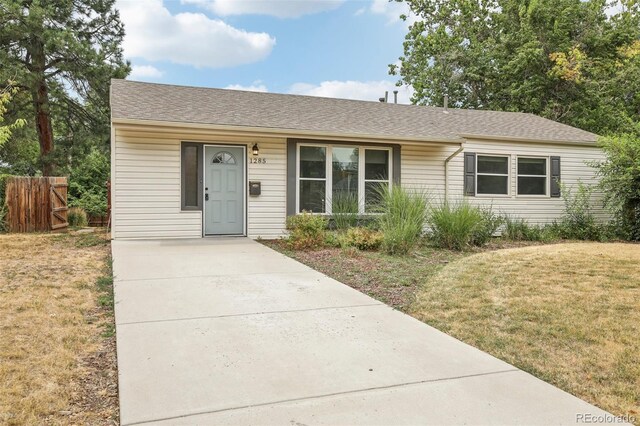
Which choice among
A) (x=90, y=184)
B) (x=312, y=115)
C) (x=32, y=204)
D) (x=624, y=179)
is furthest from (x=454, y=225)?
(x=90, y=184)

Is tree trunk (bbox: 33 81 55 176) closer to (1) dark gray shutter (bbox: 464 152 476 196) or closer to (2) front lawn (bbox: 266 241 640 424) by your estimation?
(2) front lawn (bbox: 266 241 640 424)

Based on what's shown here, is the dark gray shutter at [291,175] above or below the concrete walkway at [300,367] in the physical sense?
above

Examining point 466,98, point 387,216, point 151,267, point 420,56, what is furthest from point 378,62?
point 151,267

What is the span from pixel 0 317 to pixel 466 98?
21.4m

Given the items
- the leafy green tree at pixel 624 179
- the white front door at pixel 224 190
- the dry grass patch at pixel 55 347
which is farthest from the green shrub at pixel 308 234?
the leafy green tree at pixel 624 179

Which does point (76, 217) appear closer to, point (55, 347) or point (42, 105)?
point (42, 105)

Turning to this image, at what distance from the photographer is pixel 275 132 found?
965 cm

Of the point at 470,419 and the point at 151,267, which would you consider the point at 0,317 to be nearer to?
the point at 151,267

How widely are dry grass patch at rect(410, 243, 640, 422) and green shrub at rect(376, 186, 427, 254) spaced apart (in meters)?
1.11

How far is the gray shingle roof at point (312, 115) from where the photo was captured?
9.60m

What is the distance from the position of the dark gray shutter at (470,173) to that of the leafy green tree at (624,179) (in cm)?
341
